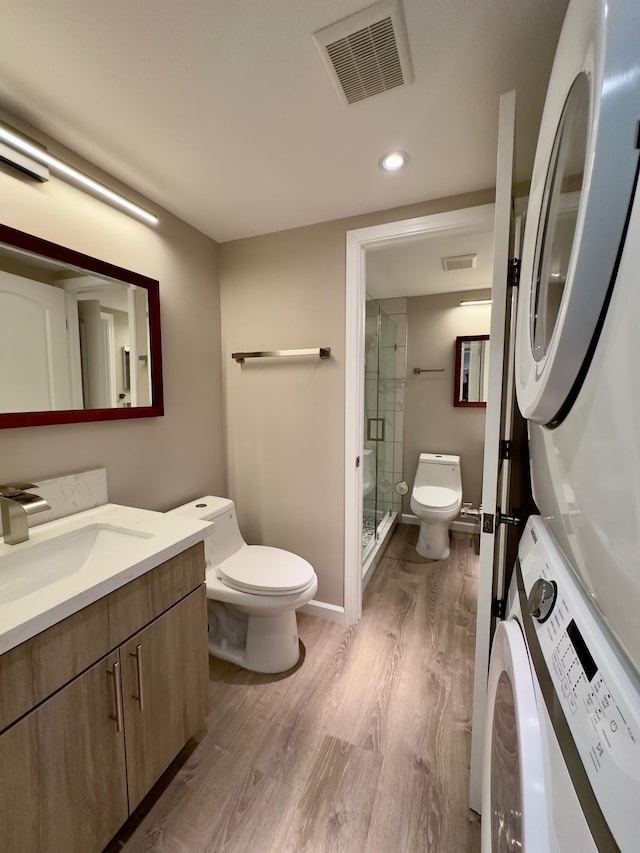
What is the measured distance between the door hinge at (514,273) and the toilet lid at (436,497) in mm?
1926

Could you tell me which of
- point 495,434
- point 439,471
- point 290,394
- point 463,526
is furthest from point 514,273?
point 463,526

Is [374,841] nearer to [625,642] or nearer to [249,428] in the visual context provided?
[625,642]

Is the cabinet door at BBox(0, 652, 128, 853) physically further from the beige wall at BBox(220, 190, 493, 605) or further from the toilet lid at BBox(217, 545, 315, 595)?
the beige wall at BBox(220, 190, 493, 605)

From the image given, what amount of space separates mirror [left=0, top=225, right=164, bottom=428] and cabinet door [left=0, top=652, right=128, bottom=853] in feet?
2.80

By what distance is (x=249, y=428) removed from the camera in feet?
6.95

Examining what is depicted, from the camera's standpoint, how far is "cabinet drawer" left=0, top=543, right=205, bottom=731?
0.72m

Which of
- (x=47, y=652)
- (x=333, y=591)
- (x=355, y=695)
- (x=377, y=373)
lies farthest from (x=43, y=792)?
(x=377, y=373)

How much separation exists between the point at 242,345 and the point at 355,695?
188cm

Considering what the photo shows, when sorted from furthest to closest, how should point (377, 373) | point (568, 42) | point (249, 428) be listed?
point (377, 373) < point (249, 428) < point (568, 42)

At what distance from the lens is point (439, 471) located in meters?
3.04

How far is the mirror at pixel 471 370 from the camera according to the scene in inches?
117

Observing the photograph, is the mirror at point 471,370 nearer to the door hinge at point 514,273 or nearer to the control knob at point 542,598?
the door hinge at point 514,273

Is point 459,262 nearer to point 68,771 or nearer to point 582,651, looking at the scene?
point 582,651

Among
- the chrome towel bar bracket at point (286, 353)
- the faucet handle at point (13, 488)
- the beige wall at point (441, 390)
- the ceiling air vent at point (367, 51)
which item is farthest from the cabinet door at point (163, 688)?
the beige wall at point (441, 390)
